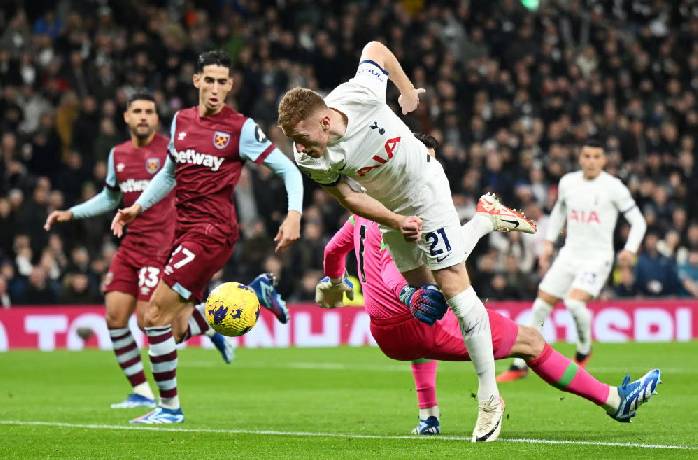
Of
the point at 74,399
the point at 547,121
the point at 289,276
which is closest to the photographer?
the point at 74,399

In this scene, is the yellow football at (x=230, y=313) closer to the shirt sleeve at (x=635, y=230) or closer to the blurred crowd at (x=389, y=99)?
the shirt sleeve at (x=635, y=230)

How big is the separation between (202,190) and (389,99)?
13234mm

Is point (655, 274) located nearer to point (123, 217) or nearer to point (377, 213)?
point (123, 217)

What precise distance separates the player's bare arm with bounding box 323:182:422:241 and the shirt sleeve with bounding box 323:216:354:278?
4.75ft

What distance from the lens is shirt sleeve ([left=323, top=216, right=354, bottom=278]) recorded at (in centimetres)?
930

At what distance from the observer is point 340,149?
7.71m

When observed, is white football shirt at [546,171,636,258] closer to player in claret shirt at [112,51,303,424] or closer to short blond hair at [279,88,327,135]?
player in claret shirt at [112,51,303,424]

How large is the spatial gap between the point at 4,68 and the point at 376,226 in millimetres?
14825

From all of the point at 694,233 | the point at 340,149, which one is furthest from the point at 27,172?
the point at 340,149

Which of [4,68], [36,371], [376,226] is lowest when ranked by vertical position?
[36,371]

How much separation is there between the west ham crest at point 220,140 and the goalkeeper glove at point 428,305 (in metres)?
2.75

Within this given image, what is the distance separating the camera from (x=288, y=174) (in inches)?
401

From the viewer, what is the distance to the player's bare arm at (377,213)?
305 inches

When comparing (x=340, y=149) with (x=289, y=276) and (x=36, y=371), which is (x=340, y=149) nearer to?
(x=36, y=371)
